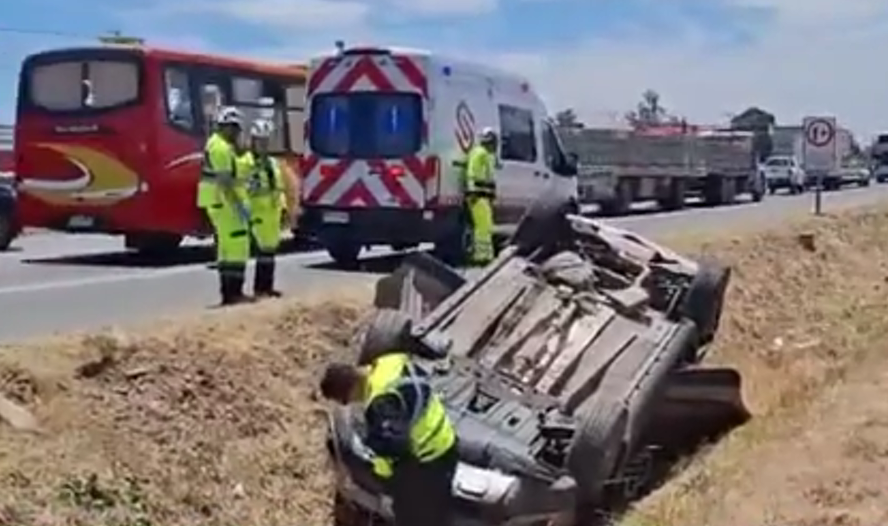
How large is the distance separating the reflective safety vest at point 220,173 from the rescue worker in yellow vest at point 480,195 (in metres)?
5.63

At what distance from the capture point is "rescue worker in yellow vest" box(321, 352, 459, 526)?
8539mm

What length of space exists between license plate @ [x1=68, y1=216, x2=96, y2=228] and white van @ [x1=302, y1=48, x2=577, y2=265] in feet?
8.78

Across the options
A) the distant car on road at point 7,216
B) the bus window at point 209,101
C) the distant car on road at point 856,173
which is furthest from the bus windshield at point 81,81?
the distant car on road at point 856,173

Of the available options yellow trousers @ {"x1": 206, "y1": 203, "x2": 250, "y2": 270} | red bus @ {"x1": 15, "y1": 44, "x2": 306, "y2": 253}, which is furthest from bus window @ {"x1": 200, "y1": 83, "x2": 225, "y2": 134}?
yellow trousers @ {"x1": 206, "y1": 203, "x2": 250, "y2": 270}

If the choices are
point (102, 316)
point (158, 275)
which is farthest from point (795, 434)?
point (158, 275)

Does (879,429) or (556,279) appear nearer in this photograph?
(879,429)

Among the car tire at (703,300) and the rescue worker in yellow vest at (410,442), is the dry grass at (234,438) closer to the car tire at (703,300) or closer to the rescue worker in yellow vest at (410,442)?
the car tire at (703,300)

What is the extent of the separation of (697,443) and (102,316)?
533 centimetres

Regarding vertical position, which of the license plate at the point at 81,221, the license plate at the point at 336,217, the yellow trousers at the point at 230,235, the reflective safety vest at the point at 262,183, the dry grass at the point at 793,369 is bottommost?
the dry grass at the point at 793,369

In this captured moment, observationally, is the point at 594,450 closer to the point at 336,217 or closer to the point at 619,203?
the point at 336,217

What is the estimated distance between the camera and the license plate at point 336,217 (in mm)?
21281

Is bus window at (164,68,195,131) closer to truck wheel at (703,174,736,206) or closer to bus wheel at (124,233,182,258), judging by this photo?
bus wheel at (124,233,182,258)

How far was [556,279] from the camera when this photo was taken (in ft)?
40.2

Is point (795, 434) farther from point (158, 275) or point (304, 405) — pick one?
point (158, 275)
